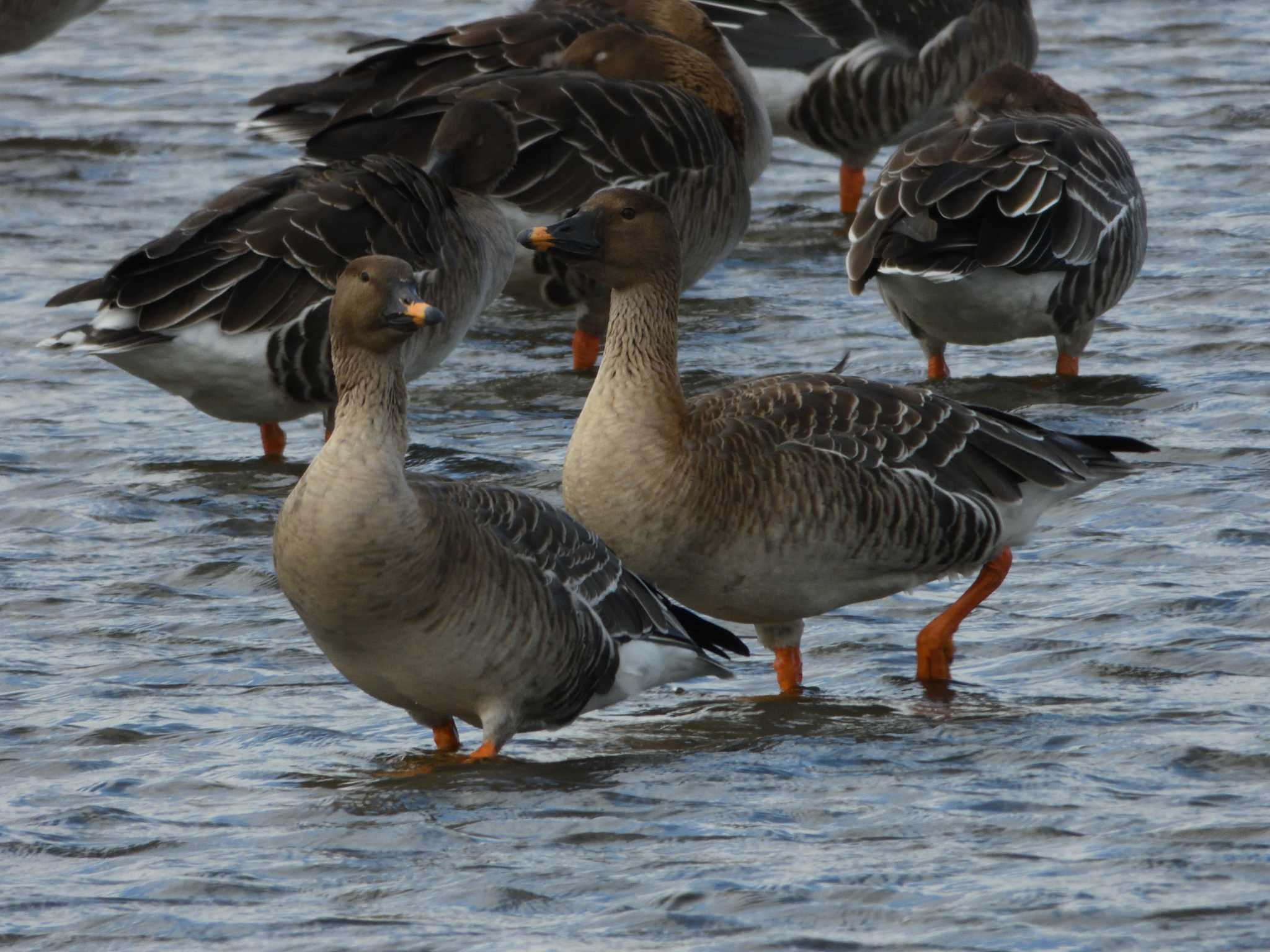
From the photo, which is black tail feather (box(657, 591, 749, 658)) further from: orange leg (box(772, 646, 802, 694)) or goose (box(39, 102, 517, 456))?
goose (box(39, 102, 517, 456))

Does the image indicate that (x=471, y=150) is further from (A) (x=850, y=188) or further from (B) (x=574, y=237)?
(A) (x=850, y=188)

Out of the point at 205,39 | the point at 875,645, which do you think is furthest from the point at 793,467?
the point at 205,39

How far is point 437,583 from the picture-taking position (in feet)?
19.6

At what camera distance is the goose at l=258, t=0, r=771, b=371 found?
10969 mm

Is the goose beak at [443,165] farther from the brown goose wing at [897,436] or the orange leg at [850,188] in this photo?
the orange leg at [850,188]

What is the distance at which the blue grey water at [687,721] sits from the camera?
516cm

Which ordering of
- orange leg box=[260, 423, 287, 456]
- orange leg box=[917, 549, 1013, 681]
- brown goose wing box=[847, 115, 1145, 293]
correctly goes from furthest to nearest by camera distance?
orange leg box=[260, 423, 287, 456] → brown goose wing box=[847, 115, 1145, 293] → orange leg box=[917, 549, 1013, 681]

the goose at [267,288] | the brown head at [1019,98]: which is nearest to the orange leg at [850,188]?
the brown head at [1019,98]

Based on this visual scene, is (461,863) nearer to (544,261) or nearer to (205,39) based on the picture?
(544,261)

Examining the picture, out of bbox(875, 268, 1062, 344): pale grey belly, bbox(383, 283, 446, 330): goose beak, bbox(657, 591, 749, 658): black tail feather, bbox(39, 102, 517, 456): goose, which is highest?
bbox(383, 283, 446, 330): goose beak

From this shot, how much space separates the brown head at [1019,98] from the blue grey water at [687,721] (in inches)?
49.6

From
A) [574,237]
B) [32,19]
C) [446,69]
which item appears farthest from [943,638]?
[32,19]

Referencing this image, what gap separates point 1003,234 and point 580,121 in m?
2.61

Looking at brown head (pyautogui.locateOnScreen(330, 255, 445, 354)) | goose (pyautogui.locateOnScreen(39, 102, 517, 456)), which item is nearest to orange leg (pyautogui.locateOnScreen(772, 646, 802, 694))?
brown head (pyautogui.locateOnScreen(330, 255, 445, 354))
